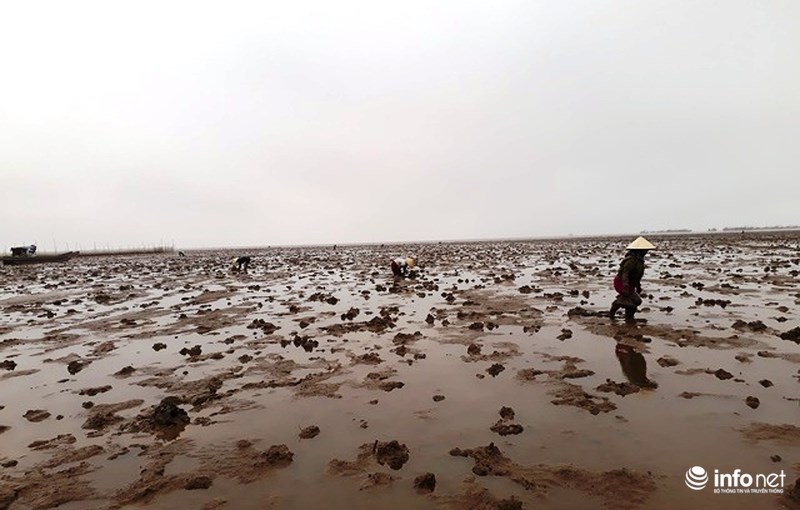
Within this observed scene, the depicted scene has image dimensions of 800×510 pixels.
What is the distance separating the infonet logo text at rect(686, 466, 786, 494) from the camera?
466cm

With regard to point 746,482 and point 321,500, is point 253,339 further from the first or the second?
point 746,482

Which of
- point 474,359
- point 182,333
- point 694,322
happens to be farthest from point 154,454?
point 694,322

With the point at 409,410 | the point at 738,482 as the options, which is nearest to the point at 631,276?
the point at 738,482

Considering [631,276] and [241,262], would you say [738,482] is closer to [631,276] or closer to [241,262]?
[631,276]

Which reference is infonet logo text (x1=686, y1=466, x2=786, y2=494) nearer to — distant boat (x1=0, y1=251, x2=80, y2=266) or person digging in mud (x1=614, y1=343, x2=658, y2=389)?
person digging in mud (x1=614, y1=343, x2=658, y2=389)

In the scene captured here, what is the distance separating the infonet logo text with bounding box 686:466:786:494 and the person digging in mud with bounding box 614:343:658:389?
9.48ft

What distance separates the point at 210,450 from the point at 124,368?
5.71m

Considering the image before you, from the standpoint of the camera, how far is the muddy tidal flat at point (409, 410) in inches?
197

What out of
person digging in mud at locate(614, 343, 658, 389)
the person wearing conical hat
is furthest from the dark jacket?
person digging in mud at locate(614, 343, 658, 389)

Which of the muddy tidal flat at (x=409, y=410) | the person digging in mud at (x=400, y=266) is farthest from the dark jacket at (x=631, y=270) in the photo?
the person digging in mud at (x=400, y=266)

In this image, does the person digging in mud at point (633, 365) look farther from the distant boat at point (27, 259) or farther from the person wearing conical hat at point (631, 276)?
the distant boat at point (27, 259)

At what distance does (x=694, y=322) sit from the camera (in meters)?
12.7

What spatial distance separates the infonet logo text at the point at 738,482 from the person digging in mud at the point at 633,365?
9.48ft

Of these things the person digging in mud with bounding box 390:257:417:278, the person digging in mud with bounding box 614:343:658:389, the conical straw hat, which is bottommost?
the person digging in mud with bounding box 614:343:658:389
